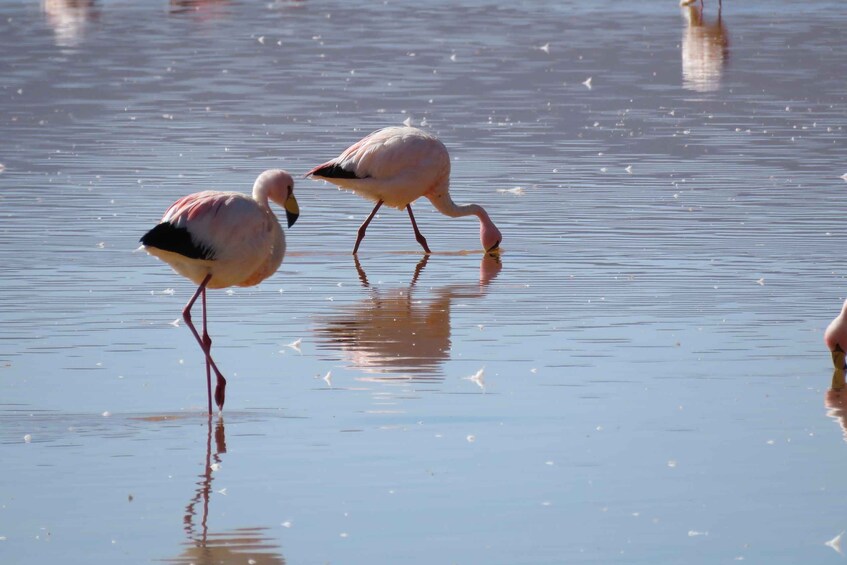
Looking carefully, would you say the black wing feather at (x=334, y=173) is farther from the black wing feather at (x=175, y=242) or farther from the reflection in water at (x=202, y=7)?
the reflection in water at (x=202, y=7)

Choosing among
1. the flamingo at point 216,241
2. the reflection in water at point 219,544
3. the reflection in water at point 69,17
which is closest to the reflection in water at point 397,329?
the flamingo at point 216,241

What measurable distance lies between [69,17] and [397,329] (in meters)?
23.2

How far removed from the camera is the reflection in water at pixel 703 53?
856 inches

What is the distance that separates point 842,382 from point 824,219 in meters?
4.64

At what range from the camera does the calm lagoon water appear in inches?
240

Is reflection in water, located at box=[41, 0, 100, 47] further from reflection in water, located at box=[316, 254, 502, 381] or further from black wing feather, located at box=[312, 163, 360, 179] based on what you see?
reflection in water, located at box=[316, 254, 502, 381]

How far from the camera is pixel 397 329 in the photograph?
9.45m

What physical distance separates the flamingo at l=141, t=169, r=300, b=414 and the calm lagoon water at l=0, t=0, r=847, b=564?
0.47m

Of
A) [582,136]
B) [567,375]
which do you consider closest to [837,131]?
[582,136]

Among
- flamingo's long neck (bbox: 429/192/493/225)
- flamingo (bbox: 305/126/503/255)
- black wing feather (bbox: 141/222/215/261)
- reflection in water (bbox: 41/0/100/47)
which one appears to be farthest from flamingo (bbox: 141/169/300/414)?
reflection in water (bbox: 41/0/100/47)

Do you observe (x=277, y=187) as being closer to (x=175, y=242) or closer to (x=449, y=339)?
(x=175, y=242)

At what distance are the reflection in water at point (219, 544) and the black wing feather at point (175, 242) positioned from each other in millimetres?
1810

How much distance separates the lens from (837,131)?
17.3 m

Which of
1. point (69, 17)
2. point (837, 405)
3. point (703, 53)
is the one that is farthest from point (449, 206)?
point (69, 17)
